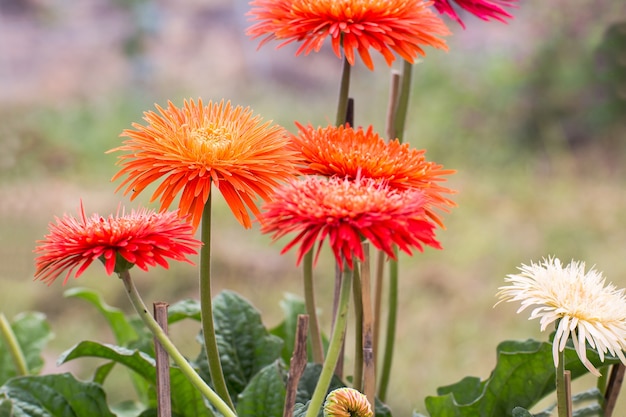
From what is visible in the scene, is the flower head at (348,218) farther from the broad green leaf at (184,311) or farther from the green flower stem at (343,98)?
the broad green leaf at (184,311)

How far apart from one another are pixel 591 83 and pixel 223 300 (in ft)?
8.11

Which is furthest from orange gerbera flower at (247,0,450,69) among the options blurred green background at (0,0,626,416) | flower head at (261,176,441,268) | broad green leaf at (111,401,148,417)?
blurred green background at (0,0,626,416)

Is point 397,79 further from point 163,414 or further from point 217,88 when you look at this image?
point 217,88

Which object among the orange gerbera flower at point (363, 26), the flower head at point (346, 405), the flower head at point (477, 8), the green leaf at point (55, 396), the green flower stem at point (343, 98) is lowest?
the green leaf at point (55, 396)

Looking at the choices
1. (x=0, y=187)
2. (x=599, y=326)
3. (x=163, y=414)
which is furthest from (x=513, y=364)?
(x=0, y=187)

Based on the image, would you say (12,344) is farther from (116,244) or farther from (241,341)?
(116,244)

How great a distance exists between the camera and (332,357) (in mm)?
485

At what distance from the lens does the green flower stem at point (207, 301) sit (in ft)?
1.75

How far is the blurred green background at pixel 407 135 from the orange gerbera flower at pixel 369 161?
1209 mm

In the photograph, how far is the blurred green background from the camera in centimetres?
220

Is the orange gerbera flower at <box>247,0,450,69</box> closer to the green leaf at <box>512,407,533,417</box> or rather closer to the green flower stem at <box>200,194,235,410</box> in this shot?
the green flower stem at <box>200,194,235,410</box>

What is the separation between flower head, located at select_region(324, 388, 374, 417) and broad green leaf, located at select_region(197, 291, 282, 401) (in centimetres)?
33

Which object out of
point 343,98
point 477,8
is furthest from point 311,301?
point 477,8

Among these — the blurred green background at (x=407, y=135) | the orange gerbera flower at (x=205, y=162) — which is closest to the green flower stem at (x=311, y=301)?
the orange gerbera flower at (x=205, y=162)
